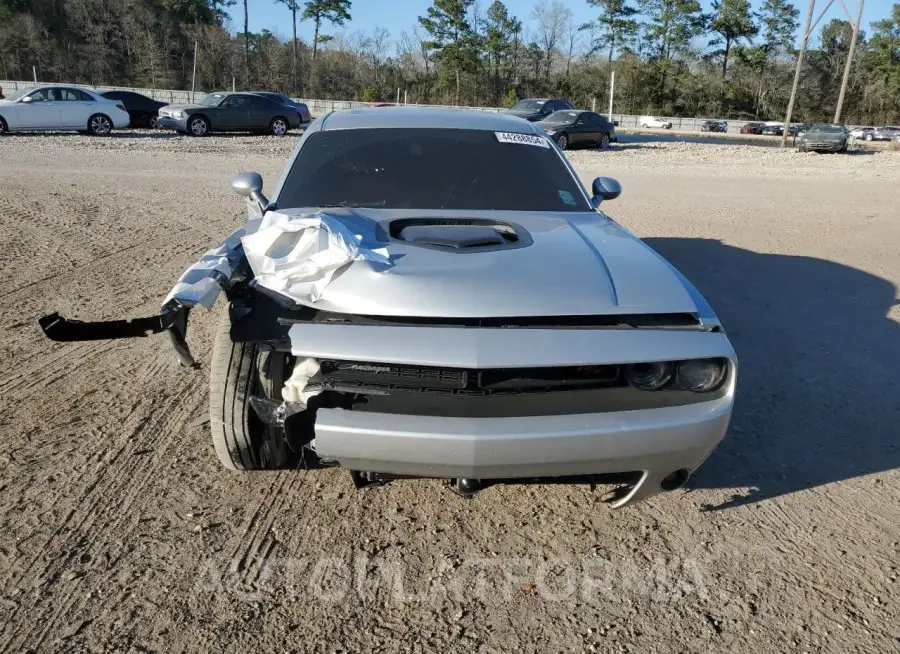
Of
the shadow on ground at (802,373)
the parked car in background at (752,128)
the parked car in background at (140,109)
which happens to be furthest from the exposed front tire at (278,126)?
the parked car in background at (752,128)

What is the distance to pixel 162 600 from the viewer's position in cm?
237

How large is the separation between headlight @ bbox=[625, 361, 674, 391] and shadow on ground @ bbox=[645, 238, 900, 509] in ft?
2.93

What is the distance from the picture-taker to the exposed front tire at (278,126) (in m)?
22.7

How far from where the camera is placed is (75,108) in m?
19.2

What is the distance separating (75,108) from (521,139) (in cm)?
1913

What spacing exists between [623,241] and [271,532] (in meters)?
2.06

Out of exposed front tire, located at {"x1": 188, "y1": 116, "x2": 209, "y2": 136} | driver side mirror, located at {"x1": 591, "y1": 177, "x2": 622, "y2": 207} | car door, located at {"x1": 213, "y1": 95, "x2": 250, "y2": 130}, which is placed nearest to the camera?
driver side mirror, located at {"x1": 591, "y1": 177, "x2": 622, "y2": 207}

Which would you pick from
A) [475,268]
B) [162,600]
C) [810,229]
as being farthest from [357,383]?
[810,229]

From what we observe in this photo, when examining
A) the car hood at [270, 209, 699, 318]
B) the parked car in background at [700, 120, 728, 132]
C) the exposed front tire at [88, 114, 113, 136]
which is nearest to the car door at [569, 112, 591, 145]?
the exposed front tire at [88, 114, 113, 136]

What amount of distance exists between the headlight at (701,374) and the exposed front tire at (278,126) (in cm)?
2222

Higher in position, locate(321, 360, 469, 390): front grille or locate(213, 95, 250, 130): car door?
locate(213, 95, 250, 130): car door

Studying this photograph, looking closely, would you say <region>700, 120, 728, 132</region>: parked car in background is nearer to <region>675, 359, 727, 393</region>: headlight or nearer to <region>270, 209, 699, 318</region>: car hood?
<region>270, 209, 699, 318</region>: car hood

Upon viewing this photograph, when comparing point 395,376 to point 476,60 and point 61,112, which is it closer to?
point 61,112

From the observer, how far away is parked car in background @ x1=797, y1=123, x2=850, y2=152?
27.8 metres
